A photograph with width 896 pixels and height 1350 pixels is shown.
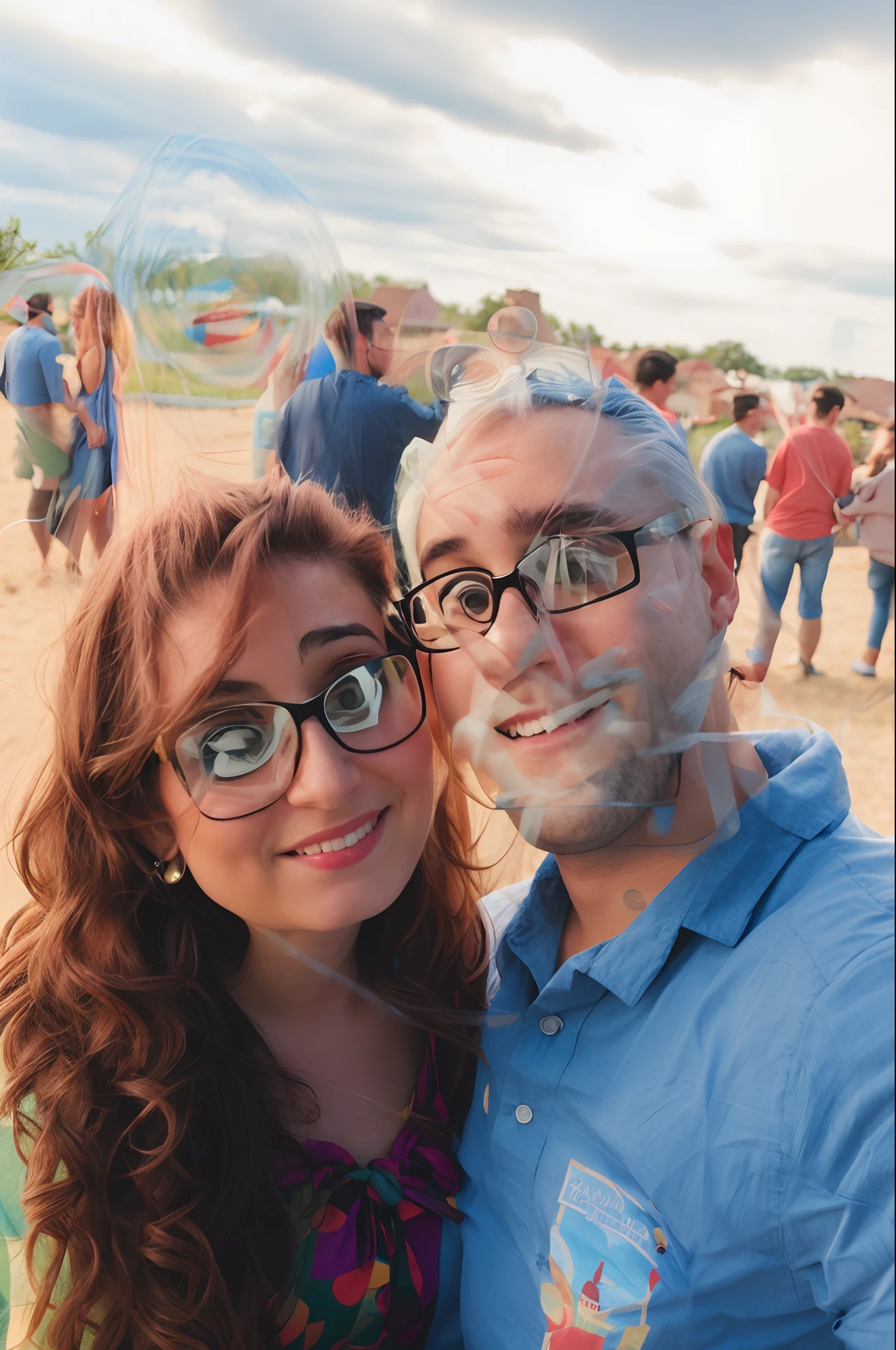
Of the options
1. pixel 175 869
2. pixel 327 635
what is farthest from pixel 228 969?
pixel 327 635

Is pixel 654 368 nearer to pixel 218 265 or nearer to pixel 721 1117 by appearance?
pixel 218 265

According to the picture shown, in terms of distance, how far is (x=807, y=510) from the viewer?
88 cm

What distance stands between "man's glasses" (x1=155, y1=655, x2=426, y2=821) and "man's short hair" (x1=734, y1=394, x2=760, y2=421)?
52 centimetres

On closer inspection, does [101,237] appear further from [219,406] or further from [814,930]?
[814,930]

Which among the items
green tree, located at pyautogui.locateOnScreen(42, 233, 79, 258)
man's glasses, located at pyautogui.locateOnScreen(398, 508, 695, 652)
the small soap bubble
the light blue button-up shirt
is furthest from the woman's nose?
green tree, located at pyautogui.locateOnScreen(42, 233, 79, 258)

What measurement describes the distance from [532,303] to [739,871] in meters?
0.66

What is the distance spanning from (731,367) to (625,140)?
227 mm

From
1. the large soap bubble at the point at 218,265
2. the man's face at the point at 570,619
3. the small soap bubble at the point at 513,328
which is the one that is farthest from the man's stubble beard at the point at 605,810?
the large soap bubble at the point at 218,265

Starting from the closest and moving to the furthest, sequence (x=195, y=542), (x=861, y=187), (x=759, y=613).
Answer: (x=861, y=187), (x=759, y=613), (x=195, y=542)

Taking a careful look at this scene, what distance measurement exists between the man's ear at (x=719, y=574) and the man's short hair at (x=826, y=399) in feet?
0.60

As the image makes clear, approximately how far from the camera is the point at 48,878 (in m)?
1.41

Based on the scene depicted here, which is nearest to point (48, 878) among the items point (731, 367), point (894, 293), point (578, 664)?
point (578, 664)

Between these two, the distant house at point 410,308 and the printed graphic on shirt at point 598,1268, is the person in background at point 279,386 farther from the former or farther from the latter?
the printed graphic on shirt at point 598,1268

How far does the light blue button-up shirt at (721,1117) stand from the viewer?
91 centimetres
